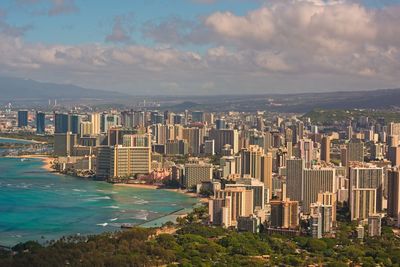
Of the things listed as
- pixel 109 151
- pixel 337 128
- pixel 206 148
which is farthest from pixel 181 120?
pixel 109 151

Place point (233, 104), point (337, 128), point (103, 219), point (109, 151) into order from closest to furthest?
point (103, 219) → point (109, 151) → point (337, 128) → point (233, 104)

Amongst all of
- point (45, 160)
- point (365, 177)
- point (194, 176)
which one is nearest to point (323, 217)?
point (365, 177)

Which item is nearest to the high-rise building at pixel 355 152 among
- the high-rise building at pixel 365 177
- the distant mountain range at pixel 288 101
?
the high-rise building at pixel 365 177

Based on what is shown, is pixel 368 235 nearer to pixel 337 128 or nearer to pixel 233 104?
pixel 337 128

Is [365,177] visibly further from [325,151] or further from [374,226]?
[325,151]

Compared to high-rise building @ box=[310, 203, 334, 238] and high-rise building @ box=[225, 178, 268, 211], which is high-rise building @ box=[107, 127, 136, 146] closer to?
high-rise building @ box=[225, 178, 268, 211]

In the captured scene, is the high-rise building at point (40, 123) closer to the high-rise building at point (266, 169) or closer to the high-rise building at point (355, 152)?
the high-rise building at point (355, 152)

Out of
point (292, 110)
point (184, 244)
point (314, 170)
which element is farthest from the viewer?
point (292, 110)

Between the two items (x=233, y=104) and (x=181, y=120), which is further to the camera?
(x=233, y=104)
